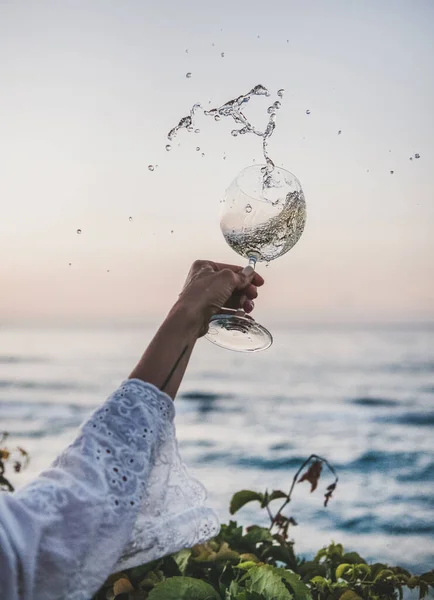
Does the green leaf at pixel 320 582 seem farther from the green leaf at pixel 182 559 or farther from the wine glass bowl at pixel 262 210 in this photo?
the wine glass bowl at pixel 262 210

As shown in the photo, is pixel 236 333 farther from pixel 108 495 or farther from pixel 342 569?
pixel 108 495

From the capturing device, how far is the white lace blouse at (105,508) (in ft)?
3.99

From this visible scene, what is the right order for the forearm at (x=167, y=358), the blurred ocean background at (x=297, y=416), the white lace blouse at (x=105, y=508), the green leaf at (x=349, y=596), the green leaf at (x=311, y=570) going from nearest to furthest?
the white lace blouse at (x=105, y=508)
the forearm at (x=167, y=358)
the green leaf at (x=349, y=596)
the green leaf at (x=311, y=570)
the blurred ocean background at (x=297, y=416)

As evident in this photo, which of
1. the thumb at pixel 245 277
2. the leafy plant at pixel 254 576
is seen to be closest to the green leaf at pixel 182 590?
the leafy plant at pixel 254 576

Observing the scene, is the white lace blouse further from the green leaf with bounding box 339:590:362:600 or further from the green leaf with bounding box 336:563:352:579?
the green leaf with bounding box 336:563:352:579

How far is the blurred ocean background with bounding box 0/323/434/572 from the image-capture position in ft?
32.7

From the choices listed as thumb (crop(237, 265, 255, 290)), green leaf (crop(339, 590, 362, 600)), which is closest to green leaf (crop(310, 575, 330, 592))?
green leaf (crop(339, 590, 362, 600))

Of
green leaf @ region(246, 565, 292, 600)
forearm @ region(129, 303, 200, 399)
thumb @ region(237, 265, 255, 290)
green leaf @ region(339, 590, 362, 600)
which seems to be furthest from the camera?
green leaf @ region(339, 590, 362, 600)

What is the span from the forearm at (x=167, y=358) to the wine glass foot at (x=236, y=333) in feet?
3.24

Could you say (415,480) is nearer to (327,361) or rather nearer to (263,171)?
(263,171)

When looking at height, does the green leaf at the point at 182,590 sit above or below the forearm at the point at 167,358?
below

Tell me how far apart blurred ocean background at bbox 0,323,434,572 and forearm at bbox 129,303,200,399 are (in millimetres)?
6792

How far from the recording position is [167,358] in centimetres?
143

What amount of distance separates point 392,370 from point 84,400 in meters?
11.1
